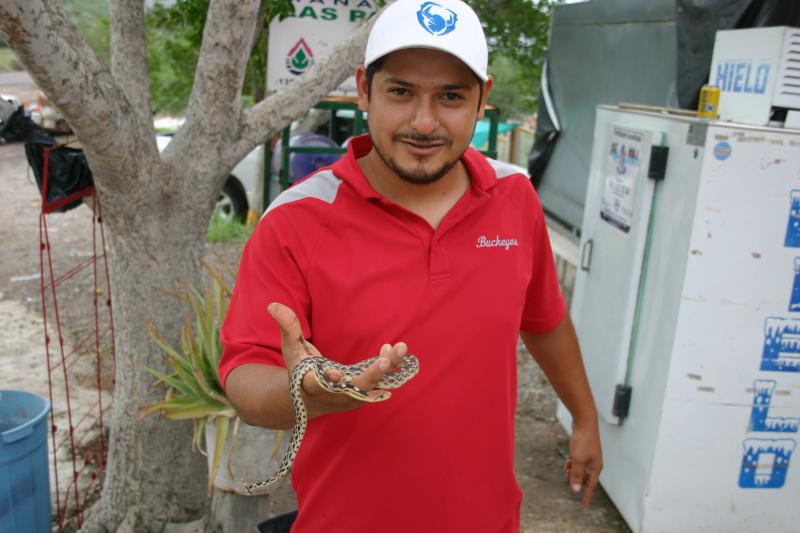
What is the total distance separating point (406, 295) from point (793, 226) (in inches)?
99.9

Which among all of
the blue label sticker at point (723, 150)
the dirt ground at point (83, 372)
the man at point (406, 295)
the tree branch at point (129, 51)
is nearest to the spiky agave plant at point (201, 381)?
the tree branch at point (129, 51)

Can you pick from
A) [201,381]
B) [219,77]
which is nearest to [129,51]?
[219,77]

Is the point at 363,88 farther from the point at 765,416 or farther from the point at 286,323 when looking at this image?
the point at 765,416

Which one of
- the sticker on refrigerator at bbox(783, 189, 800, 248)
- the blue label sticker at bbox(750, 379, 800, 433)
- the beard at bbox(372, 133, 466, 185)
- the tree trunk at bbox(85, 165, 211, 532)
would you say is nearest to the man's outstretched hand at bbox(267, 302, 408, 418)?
the beard at bbox(372, 133, 466, 185)

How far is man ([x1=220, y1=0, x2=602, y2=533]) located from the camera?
191cm

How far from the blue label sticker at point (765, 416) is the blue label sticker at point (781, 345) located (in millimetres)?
90

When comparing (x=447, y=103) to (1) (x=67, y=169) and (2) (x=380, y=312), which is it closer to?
(2) (x=380, y=312)

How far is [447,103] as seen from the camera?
2021mm

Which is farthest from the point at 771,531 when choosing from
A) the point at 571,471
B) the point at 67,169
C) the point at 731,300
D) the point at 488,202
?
the point at 67,169

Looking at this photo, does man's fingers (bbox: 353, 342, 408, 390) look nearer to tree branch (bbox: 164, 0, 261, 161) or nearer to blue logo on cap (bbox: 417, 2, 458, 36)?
blue logo on cap (bbox: 417, 2, 458, 36)

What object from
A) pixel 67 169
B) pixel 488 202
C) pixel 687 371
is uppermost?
pixel 488 202

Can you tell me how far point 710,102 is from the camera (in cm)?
A: 400

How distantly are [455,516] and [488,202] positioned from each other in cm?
83

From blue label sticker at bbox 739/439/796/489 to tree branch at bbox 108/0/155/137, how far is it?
345cm
